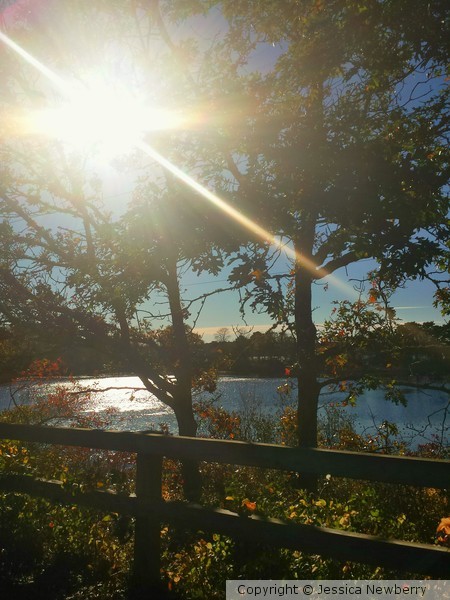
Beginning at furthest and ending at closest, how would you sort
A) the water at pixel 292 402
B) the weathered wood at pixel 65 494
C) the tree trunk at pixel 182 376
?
the water at pixel 292 402
the tree trunk at pixel 182 376
the weathered wood at pixel 65 494

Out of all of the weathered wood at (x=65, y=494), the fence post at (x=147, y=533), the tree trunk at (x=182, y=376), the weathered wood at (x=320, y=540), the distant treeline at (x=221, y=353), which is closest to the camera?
the weathered wood at (x=320, y=540)

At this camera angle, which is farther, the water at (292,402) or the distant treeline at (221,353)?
the water at (292,402)

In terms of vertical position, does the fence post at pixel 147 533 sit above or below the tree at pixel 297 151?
below

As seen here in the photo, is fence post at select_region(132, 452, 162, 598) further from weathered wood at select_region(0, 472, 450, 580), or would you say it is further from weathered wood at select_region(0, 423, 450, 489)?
weathered wood at select_region(0, 423, 450, 489)

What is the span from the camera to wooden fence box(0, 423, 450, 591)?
3330 millimetres

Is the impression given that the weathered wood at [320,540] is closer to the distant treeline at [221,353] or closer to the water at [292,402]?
the distant treeline at [221,353]

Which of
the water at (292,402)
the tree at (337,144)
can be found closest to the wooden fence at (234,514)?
the tree at (337,144)

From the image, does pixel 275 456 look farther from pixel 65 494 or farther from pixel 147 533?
pixel 65 494

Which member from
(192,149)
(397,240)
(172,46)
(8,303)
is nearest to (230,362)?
(8,303)

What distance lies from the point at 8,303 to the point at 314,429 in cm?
691

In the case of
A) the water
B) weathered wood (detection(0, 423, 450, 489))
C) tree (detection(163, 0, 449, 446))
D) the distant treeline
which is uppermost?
tree (detection(163, 0, 449, 446))

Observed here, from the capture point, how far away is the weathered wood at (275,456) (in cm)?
334

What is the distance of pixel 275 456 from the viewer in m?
3.84

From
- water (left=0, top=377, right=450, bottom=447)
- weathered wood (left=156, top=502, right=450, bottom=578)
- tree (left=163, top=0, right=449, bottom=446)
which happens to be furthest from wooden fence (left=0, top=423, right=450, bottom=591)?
water (left=0, top=377, right=450, bottom=447)
